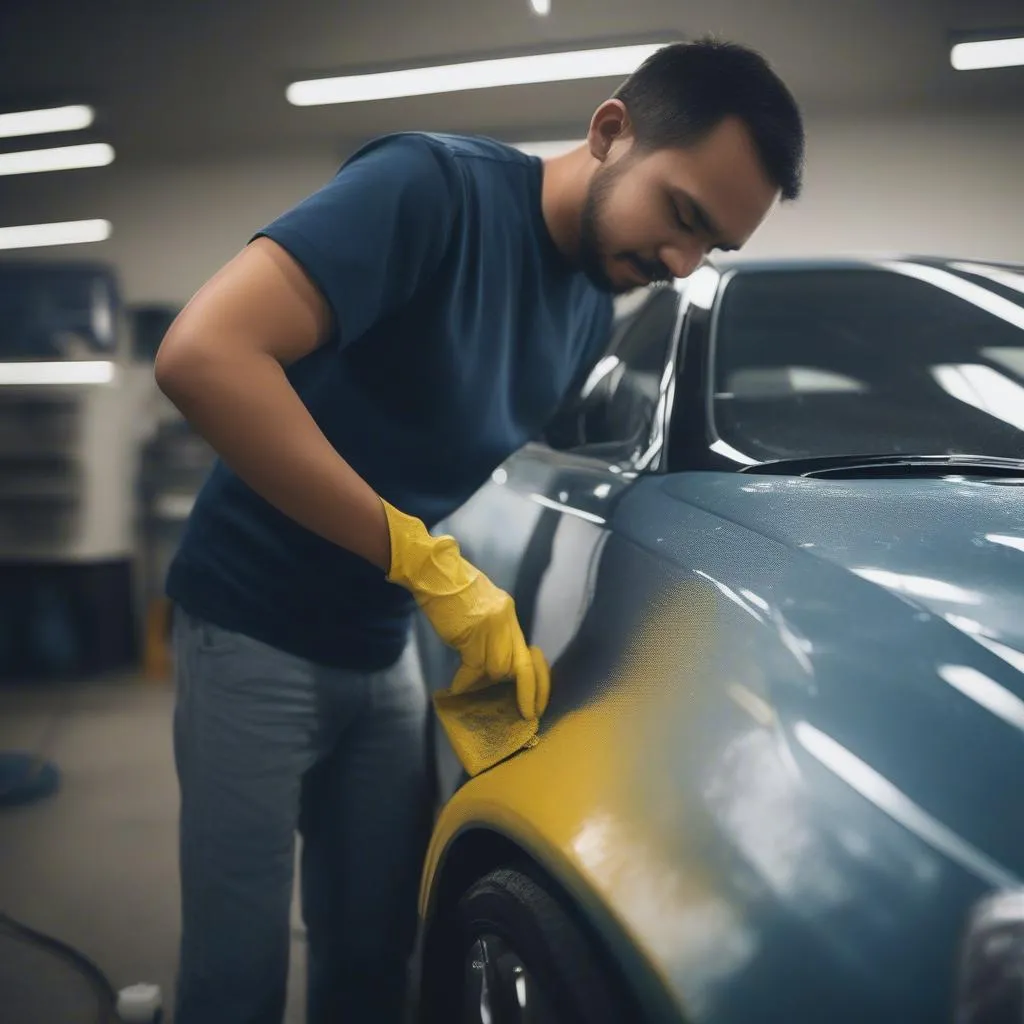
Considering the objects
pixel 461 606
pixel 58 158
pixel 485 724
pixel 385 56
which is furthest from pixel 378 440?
pixel 58 158

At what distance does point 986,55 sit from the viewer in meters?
1.63

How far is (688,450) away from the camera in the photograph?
1.16 metres

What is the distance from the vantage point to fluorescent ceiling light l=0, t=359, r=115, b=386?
379cm

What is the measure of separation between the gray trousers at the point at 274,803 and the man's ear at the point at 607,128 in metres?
0.70

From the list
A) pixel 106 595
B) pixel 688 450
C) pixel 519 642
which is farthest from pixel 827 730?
pixel 106 595

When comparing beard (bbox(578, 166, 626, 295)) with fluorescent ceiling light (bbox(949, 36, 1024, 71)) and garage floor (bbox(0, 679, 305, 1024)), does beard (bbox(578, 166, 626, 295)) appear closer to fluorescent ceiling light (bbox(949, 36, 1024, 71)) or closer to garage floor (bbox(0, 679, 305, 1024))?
fluorescent ceiling light (bbox(949, 36, 1024, 71))

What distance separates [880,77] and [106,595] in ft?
11.5

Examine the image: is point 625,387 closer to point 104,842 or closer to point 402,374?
point 402,374

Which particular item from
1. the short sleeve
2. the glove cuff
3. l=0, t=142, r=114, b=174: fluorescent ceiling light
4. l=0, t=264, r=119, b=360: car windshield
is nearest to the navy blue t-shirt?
the short sleeve

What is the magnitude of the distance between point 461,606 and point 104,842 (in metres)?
Result: 1.68

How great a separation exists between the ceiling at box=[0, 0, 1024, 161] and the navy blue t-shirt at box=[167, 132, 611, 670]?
0.67 metres

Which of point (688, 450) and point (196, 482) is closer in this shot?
point (688, 450)

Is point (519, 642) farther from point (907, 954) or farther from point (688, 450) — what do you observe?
point (907, 954)

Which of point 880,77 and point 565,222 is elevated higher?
point 880,77
